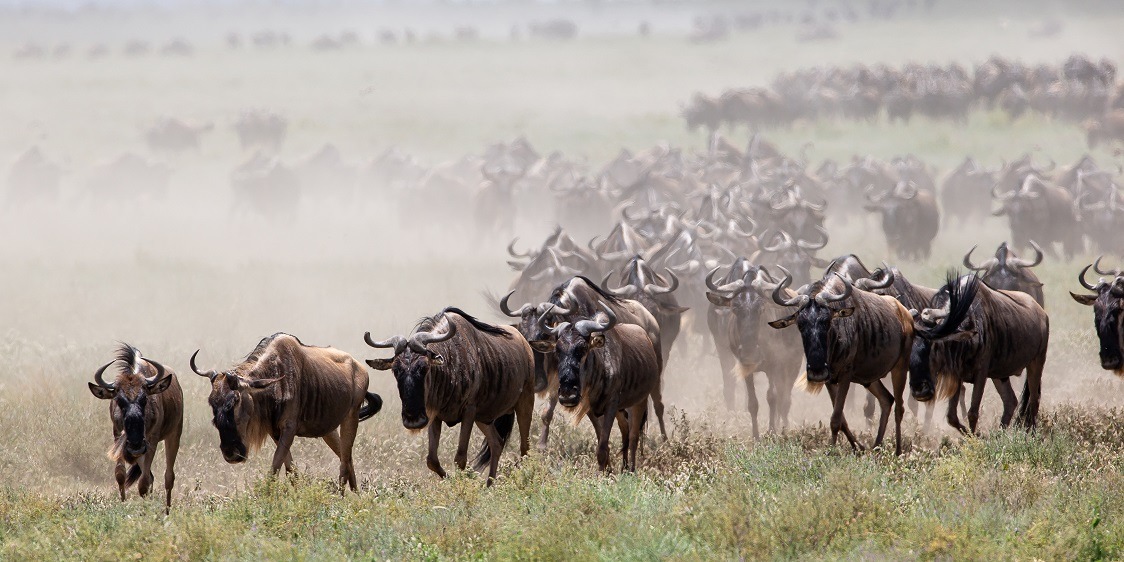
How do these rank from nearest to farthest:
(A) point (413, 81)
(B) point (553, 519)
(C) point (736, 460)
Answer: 1. (B) point (553, 519)
2. (C) point (736, 460)
3. (A) point (413, 81)

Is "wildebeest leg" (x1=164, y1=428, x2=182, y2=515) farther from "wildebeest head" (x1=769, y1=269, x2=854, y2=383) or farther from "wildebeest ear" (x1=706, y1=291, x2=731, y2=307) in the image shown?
"wildebeest ear" (x1=706, y1=291, x2=731, y2=307)

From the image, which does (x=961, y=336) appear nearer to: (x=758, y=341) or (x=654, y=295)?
(x=758, y=341)

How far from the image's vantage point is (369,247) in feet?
96.1

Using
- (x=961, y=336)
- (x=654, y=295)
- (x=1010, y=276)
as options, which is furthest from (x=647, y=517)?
(x=1010, y=276)

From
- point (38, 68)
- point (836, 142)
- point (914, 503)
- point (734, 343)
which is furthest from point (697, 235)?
point (38, 68)

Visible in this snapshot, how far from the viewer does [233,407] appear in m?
8.01

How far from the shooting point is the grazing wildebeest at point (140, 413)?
818cm

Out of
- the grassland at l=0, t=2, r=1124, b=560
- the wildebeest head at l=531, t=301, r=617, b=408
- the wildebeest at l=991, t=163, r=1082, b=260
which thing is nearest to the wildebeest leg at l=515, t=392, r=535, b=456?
the grassland at l=0, t=2, r=1124, b=560

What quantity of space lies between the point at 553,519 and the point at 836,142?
133 ft

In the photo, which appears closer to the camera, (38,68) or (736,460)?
(736,460)

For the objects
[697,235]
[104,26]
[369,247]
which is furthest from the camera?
[104,26]

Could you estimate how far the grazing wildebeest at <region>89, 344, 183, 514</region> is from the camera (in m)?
8.18

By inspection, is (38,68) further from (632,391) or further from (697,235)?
(632,391)

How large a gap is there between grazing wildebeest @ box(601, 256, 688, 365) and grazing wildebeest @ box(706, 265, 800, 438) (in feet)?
1.74
